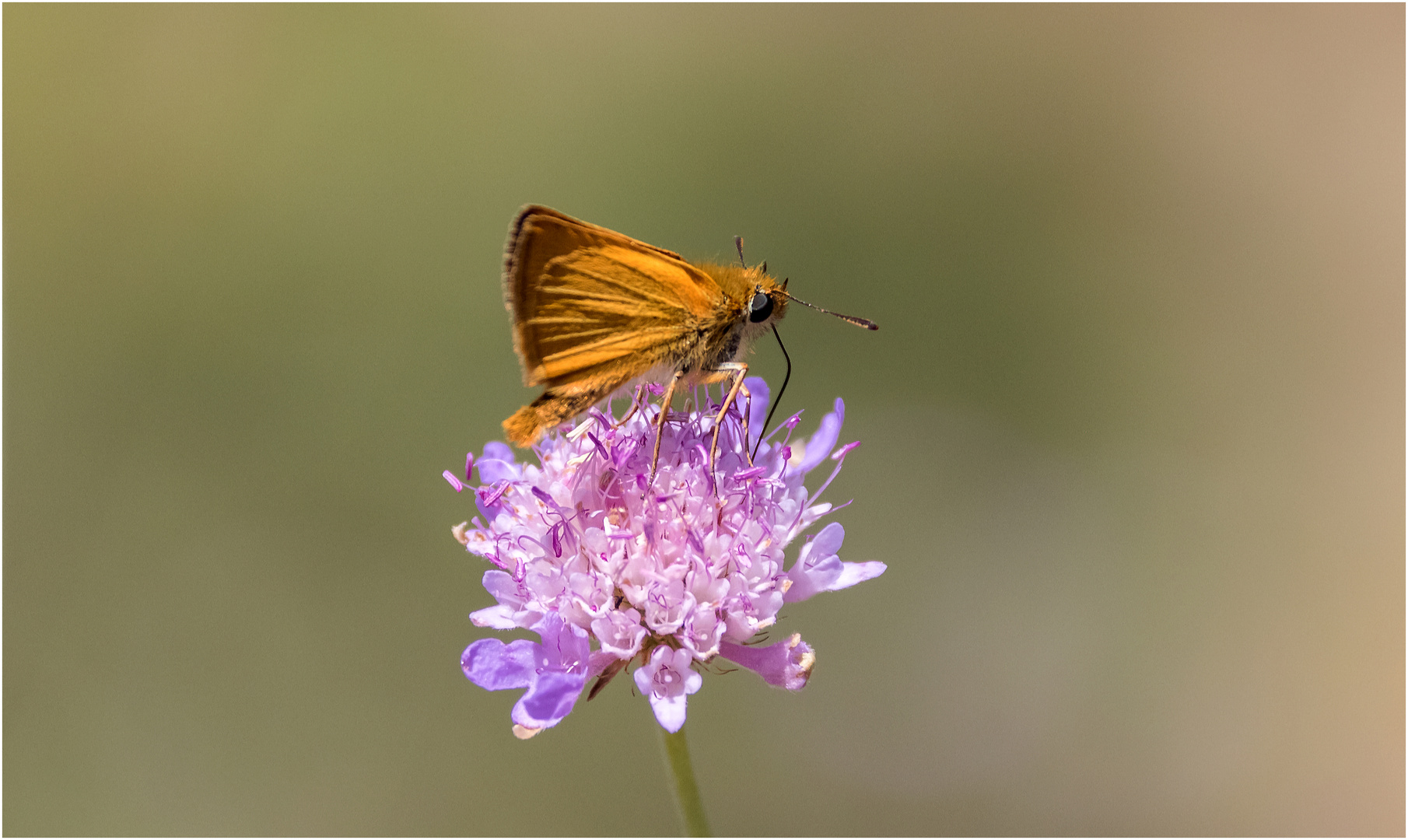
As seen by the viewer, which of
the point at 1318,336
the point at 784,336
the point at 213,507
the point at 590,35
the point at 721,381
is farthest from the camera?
the point at 590,35

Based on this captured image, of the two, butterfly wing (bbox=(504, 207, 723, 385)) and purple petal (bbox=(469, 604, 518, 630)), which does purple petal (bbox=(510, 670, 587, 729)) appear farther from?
butterfly wing (bbox=(504, 207, 723, 385))

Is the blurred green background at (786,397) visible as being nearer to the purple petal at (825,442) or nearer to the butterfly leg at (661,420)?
the purple petal at (825,442)

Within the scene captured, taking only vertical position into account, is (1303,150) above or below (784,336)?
above

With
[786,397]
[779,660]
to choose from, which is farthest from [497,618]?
[786,397]

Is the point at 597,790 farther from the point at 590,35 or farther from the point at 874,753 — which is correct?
the point at 590,35

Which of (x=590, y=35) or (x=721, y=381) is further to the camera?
(x=590, y=35)

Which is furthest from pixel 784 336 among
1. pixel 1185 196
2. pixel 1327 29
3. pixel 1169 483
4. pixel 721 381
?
pixel 1327 29

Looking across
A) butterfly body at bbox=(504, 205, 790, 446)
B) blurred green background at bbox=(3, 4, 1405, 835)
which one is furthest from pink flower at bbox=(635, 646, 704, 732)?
blurred green background at bbox=(3, 4, 1405, 835)
